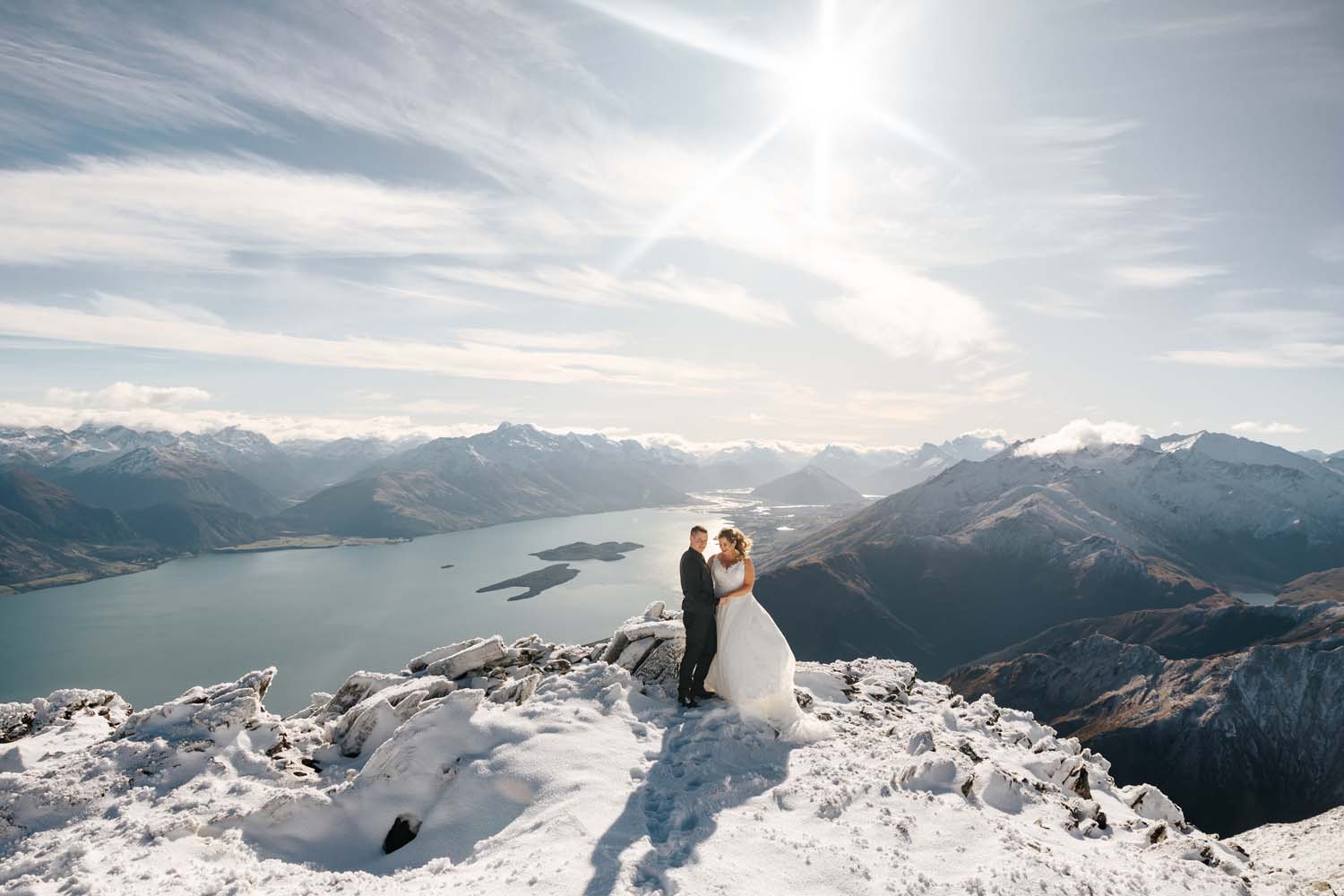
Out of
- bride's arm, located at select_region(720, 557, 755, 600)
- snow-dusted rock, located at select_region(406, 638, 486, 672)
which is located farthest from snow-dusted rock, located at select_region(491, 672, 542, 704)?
bride's arm, located at select_region(720, 557, 755, 600)

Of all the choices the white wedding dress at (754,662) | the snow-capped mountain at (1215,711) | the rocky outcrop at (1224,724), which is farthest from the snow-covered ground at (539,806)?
the snow-capped mountain at (1215,711)

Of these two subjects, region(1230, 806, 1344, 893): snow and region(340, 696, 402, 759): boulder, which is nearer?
region(340, 696, 402, 759): boulder

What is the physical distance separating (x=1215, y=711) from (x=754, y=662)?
16137 centimetres

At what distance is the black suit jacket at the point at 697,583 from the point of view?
48.3 feet

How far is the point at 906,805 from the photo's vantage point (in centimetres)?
1134

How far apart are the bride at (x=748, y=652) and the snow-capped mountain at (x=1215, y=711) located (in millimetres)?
140297

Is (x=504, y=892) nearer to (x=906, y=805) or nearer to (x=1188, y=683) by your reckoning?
(x=906, y=805)

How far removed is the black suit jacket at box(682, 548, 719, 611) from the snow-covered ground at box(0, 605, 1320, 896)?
2.74 metres

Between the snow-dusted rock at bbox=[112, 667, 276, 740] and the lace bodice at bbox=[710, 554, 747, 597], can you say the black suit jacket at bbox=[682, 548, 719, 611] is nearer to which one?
the lace bodice at bbox=[710, 554, 747, 597]

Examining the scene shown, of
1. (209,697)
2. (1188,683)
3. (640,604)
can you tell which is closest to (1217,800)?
(1188,683)

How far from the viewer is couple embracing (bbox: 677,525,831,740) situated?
15164 millimetres

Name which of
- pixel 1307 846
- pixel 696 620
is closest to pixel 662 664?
pixel 696 620

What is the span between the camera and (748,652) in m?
15.3

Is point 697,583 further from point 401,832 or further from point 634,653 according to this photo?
point 401,832
